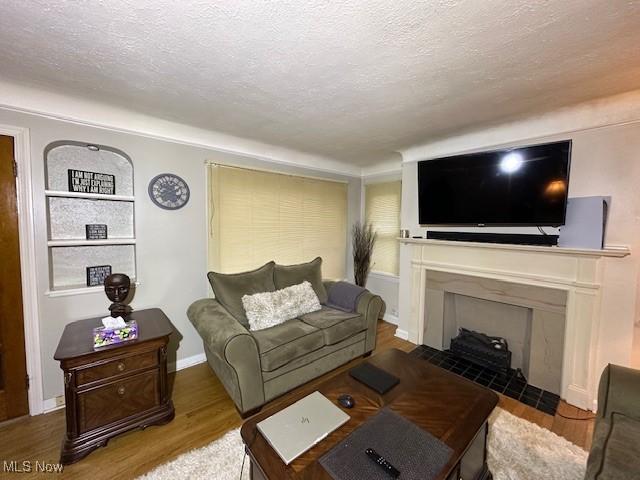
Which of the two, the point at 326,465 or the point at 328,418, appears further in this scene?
the point at 328,418

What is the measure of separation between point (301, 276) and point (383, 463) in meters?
2.09

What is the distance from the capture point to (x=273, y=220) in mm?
3156

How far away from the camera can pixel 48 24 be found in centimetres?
119

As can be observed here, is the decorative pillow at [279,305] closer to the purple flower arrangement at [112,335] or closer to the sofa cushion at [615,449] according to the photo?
the purple flower arrangement at [112,335]

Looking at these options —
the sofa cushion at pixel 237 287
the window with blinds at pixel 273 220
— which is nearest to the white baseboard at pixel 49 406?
the sofa cushion at pixel 237 287

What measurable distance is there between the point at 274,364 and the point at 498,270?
2210mm

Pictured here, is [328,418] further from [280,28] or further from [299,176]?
[299,176]

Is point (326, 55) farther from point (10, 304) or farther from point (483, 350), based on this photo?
point (483, 350)

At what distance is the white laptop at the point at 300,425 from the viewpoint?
114 cm

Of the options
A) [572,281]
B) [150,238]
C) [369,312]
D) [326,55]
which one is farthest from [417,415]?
[150,238]

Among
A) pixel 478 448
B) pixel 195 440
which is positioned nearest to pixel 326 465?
pixel 478 448

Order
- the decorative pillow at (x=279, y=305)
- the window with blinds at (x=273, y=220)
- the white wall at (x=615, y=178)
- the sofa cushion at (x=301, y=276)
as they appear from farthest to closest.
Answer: the sofa cushion at (x=301, y=276), the window with blinds at (x=273, y=220), the decorative pillow at (x=279, y=305), the white wall at (x=615, y=178)

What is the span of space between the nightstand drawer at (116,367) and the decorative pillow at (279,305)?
767 mm

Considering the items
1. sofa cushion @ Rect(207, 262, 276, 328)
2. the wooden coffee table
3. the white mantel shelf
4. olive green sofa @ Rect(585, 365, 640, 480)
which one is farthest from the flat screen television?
sofa cushion @ Rect(207, 262, 276, 328)
